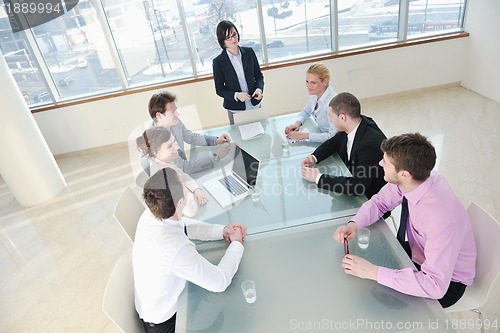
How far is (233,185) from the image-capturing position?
229cm

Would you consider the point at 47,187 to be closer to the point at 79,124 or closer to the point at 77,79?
the point at 79,124

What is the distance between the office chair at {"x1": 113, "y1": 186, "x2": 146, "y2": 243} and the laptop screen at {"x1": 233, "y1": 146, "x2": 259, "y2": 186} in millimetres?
730

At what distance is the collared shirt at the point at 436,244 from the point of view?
4.54 feet

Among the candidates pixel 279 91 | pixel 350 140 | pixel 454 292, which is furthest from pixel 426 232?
pixel 279 91

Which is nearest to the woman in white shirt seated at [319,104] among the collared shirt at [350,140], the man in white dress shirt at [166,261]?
the collared shirt at [350,140]

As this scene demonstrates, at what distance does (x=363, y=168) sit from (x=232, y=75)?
177cm

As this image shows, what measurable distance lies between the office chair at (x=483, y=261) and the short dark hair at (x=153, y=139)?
6.20ft

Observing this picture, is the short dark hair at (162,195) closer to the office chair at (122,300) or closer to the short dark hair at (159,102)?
the office chair at (122,300)

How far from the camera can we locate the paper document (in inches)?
112

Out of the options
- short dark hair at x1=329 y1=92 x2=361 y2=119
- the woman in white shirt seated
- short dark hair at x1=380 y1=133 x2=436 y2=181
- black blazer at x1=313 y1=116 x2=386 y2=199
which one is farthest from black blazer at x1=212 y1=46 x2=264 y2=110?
short dark hair at x1=380 y1=133 x2=436 y2=181

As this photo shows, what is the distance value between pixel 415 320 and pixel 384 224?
55 cm

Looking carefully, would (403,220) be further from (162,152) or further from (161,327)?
(162,152)

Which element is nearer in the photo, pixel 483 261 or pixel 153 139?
pixel 483 261

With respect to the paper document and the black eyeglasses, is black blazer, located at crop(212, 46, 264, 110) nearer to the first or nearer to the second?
the black eyeglasses
